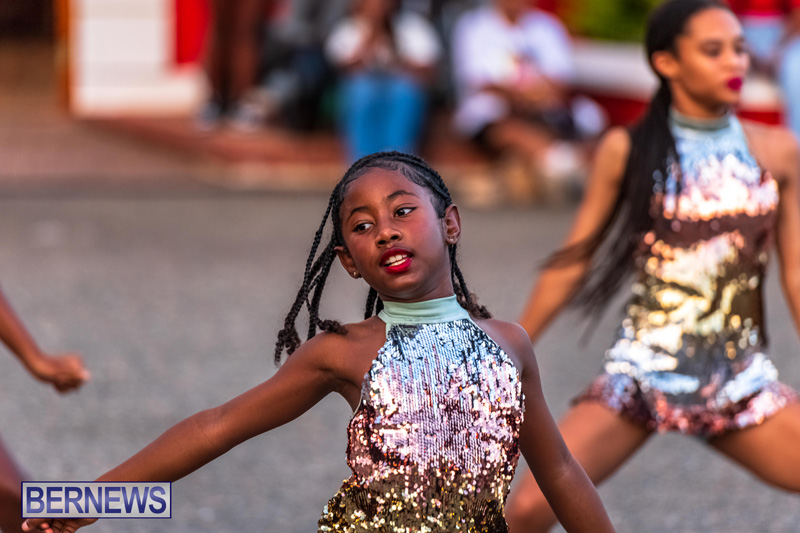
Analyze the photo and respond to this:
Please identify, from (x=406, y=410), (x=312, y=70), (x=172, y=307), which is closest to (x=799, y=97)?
(x=172, y=307)

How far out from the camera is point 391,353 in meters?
2.59

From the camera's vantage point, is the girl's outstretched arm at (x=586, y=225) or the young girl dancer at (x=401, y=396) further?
the girl's outstretched arm at (x=586, y=225)

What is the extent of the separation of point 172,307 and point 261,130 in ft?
19.0

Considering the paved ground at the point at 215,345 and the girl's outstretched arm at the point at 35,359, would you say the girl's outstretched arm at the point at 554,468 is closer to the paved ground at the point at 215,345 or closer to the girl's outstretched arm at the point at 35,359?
the girl's outstretched arm at the point at 35,359

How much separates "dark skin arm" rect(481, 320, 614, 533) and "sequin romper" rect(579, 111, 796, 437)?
877 mm

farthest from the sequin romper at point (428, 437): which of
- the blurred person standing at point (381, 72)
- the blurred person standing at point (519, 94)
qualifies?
the blurred person standing at point (381, 72)

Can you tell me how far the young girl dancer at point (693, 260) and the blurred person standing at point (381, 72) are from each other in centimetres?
766

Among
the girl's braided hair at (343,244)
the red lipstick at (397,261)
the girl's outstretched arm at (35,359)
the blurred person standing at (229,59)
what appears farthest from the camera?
the blurred person standing at (229,59)

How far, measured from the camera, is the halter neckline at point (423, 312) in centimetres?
262

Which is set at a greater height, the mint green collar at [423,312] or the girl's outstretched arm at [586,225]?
the girl's outstretched arm at [586,225]

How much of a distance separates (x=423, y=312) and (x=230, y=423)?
0.43 metres

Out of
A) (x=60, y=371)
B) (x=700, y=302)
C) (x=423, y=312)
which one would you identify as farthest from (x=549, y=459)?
(x=60, y=371)

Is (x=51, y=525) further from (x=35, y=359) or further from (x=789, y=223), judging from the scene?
(x=789, y=223)

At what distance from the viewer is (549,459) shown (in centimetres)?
273
